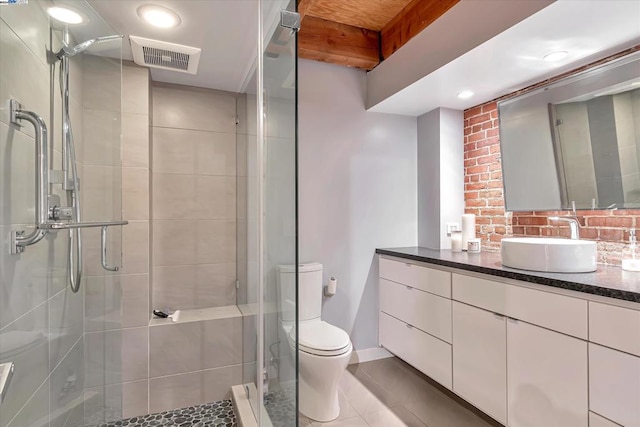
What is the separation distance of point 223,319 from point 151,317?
18.2 inches

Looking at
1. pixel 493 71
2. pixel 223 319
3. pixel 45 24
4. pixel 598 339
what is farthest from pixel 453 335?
pixel 45 24

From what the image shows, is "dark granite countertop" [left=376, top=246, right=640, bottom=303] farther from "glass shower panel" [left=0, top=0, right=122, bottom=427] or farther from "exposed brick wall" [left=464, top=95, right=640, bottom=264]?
"glass shower panel" [left=0, top=0, right=122, bottom=427]

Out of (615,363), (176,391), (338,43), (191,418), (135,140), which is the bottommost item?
(191,418)

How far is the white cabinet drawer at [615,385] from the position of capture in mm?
Result: 1220

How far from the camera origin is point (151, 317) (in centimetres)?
219

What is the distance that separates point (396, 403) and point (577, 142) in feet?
6.25

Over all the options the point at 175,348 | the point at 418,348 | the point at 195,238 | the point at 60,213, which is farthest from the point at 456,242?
the point at 60,213

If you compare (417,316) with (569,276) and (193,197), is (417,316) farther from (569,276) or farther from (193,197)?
(193,197)

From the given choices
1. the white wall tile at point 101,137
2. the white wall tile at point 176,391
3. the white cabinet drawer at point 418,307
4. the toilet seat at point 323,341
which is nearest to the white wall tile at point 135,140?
the white wall tile at point 101,137

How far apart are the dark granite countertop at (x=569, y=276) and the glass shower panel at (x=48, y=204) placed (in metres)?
1.98

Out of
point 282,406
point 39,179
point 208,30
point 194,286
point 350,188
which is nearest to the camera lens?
Result: point 39,179

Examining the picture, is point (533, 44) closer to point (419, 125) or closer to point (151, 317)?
point (419, 125)

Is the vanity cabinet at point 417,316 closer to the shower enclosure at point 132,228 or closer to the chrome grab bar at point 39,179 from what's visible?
the shower enclosure at point 132,228

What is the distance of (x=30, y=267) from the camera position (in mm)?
1235
